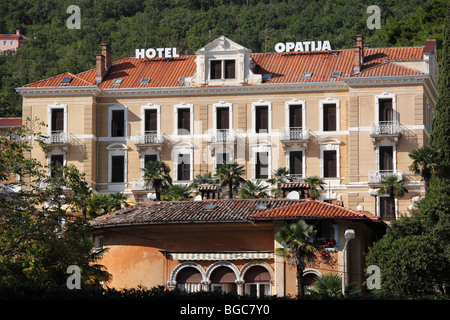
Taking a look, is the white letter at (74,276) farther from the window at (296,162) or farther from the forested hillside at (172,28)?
the forested hillside at (172,28)

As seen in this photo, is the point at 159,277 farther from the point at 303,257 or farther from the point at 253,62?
the point at 253,62

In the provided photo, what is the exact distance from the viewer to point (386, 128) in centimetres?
8169

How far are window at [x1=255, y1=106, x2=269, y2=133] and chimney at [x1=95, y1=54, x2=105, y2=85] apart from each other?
12.2 meters

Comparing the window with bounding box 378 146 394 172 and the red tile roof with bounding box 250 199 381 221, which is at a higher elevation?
the window with bounding box 378 146 394 172

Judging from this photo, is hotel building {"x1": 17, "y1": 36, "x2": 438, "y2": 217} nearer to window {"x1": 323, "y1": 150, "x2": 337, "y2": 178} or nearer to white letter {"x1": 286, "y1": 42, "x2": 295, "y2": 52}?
window {"x1": 323, "y1": 150, "x2": 337, "y2": 178}

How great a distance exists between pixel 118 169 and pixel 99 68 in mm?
8123

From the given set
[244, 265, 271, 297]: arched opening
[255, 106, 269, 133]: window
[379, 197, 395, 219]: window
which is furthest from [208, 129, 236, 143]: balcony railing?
[244, 265, 271, 297]: arched opening

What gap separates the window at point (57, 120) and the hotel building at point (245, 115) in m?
0.07

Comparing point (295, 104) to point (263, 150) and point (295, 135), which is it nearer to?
point (295, 135)

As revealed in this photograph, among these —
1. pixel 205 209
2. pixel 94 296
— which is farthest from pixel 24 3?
pixel 94 296

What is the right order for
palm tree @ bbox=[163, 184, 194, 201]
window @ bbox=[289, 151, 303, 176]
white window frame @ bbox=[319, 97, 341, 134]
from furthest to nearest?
white window frame @ bbox=[319, 97, 341, 134] → window @ bbox=[289, 151, 303, 176] → palm tree @ bbox=[163, 184, 194, 201]

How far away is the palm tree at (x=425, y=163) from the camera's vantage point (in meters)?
74.8

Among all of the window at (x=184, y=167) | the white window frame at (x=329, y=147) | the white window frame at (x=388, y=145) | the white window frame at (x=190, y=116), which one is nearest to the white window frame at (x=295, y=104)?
the white window frame at (x=329, y=147)

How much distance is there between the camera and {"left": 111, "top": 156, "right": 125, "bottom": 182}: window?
284ft
